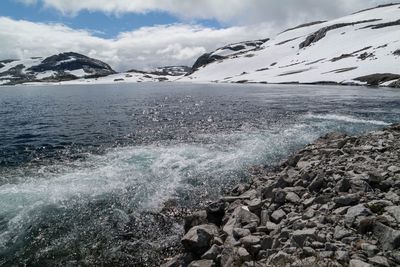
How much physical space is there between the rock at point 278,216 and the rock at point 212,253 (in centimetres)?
234

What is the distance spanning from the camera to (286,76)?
128500 millimetres

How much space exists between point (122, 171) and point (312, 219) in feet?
44.9

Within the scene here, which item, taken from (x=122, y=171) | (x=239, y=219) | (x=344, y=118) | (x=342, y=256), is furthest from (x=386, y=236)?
(x=344, y=118)

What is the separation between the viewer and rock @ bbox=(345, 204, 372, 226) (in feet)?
33.1

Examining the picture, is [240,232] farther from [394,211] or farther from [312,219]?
[394,211]

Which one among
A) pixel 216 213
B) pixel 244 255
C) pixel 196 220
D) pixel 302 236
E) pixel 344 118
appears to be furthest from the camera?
pixel 344 118

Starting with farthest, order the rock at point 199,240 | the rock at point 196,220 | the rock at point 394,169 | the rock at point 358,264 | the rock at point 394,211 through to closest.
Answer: the rock at point 196,220 → the rock at point 394,169 → the rock at point 199,240 → the rock at point 394,211 → the rock at point 358,264

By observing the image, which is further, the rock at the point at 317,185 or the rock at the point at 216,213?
the rock at the point at 216,213

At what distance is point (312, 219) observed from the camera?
10.9m

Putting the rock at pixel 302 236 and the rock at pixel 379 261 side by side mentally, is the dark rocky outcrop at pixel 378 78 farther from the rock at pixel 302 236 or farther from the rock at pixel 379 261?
the rock at pixel 379 261

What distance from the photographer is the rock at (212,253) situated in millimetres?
11227

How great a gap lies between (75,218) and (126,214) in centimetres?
225

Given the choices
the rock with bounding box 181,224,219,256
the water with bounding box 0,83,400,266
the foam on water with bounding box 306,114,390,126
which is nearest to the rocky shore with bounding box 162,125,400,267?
the rock with bounding box 181,224,219,256

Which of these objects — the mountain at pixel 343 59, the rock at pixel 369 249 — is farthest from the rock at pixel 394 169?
the mountain at pixel 343 59
